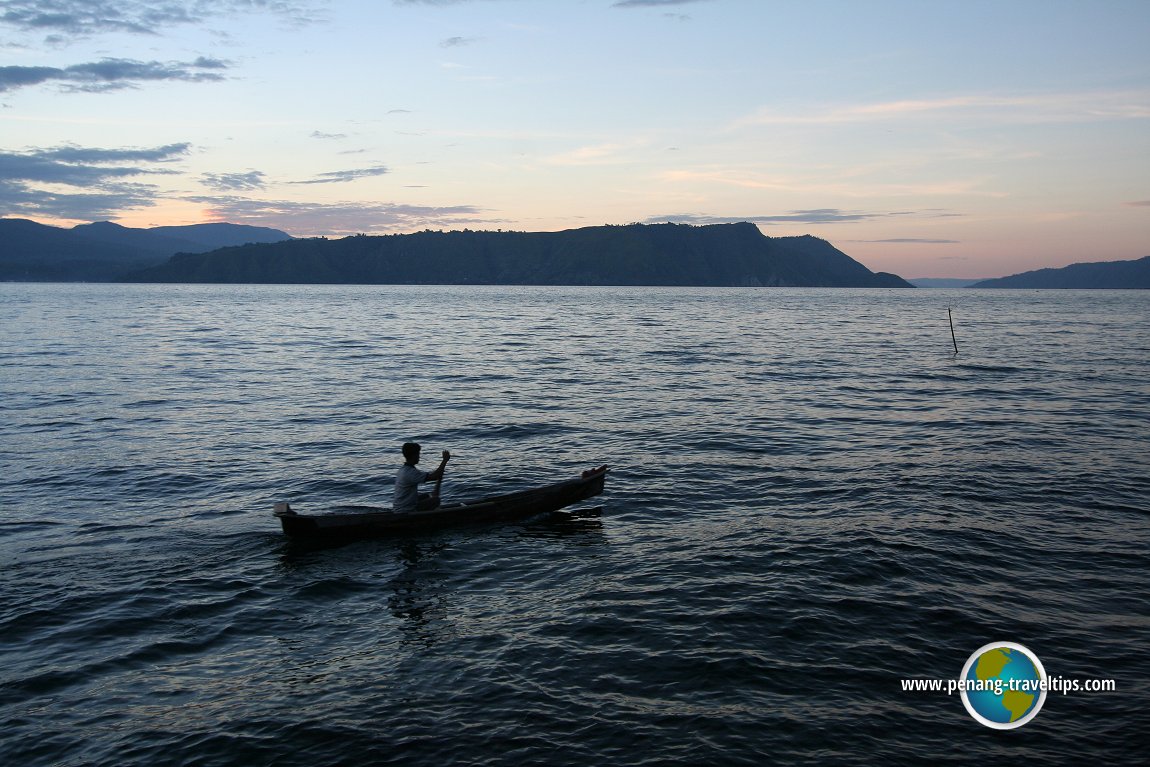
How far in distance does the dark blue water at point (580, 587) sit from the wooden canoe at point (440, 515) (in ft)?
1.37

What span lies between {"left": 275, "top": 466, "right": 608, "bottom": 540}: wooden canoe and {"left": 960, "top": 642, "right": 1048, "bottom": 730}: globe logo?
10.0 m

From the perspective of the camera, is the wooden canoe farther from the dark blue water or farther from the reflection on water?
the reflection on water

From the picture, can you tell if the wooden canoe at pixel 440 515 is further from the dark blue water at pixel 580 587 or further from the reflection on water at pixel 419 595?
the reflection on water at pixel 419 595

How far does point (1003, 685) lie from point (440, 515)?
38.9ft

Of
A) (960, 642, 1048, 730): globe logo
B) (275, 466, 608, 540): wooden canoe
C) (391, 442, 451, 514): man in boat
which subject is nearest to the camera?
(960, 642, 1048, 730): globe logo

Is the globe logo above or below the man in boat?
below

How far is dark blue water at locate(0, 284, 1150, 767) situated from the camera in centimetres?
989

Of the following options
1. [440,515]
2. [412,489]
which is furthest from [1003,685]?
[412,489]

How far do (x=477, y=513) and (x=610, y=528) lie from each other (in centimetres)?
336

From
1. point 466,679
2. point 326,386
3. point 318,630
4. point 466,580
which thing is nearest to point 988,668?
point 466,679

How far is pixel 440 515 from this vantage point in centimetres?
1762

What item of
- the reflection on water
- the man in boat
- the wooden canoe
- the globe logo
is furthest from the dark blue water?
the man in boat

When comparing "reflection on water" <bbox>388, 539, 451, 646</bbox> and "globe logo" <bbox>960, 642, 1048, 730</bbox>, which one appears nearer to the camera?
"globe logo" <bbox>960, 642, 1048, 730</bbox>

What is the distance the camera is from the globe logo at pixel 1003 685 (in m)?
10.4
